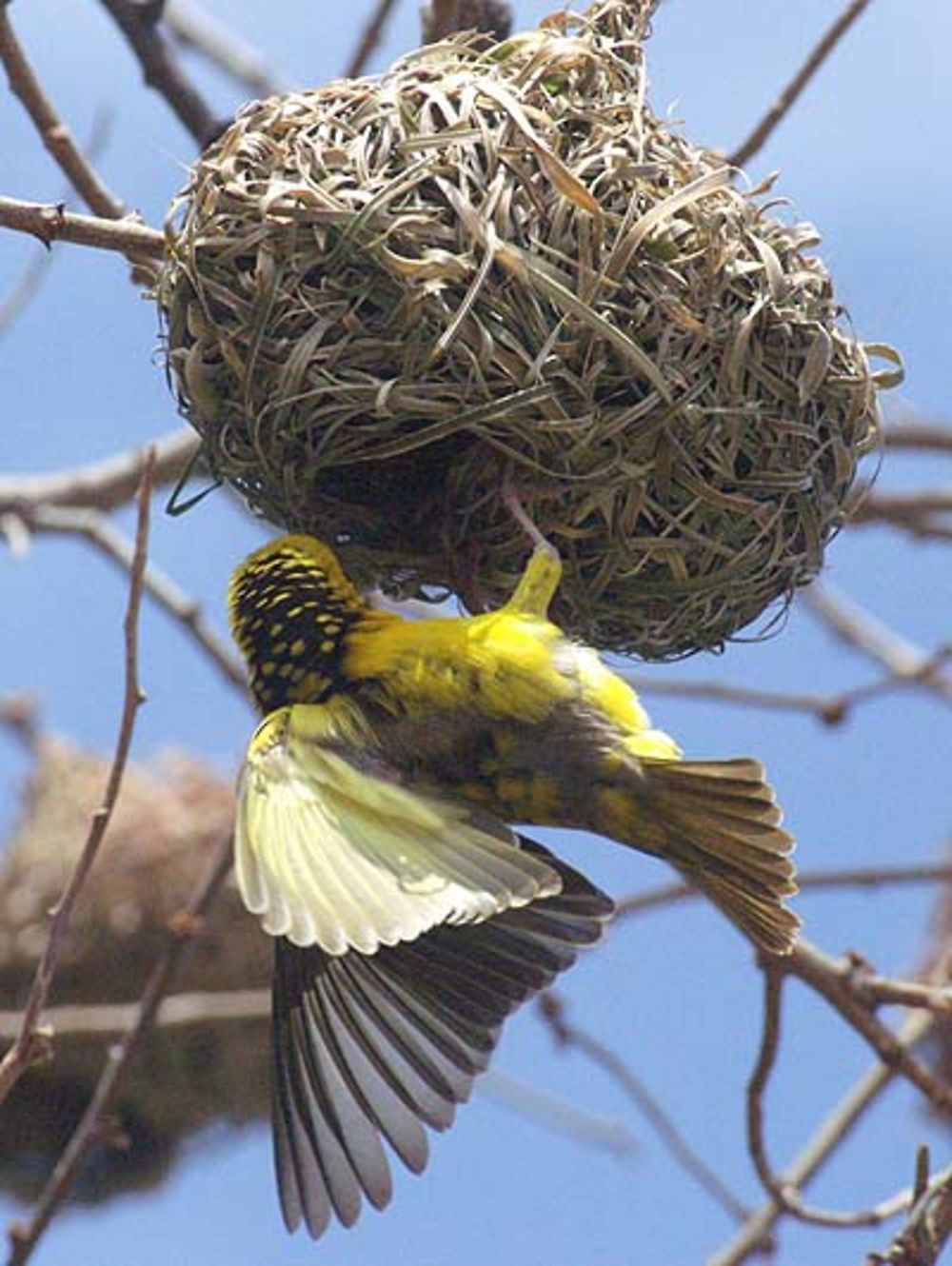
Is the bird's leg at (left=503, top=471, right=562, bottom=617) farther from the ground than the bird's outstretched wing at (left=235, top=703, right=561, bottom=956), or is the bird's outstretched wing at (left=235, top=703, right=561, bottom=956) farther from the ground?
the bird's leg at (left=503, top=471, right=562, bottom=617)

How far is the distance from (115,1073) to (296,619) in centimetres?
69

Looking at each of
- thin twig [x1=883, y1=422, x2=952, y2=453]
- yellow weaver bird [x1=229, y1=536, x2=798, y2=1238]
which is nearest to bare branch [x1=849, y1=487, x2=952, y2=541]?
thin twig [x1=883, y1=422, x2=952, y2=453]

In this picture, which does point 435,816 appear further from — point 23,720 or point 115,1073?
point 23,720

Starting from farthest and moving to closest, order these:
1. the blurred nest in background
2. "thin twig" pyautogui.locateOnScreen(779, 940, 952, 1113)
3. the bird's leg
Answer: the blurred nest in background
"thin twig" pyautogui.locateOnScreen(779, 940, 952, 1113)
the bird's leg

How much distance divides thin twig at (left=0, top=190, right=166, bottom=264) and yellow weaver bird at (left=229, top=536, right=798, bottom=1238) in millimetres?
435

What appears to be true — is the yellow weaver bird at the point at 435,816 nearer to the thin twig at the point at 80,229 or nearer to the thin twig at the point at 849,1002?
the thin twig at the point at 80,229

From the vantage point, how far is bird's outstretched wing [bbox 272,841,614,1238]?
286 cm

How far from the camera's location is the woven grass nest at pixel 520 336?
8.96 feet

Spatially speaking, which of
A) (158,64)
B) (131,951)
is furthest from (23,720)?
(158,64)

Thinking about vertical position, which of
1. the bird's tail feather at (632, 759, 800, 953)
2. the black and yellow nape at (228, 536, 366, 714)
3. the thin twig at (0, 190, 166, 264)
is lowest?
the bird's tail feather at (632, 759, 800, 953)

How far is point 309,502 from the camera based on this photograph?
9.89 feet

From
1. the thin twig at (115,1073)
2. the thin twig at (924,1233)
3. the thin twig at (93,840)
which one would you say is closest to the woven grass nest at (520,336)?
the thin twig at (93,840)

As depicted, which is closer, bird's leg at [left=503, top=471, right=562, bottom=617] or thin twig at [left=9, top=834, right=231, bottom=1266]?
bird's leg at [left=503, top=471, right=562, bottom=617]

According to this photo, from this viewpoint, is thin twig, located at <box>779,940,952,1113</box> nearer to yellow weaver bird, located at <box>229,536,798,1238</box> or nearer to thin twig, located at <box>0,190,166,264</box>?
yellow weaver bird, located at <box>229,536,798,1238</box>
